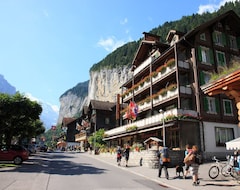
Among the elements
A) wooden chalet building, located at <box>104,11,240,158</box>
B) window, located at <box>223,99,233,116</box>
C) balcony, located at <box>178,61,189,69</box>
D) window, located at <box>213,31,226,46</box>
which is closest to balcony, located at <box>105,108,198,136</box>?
wooden chalet building, located at <box>104,11,240,158</box>

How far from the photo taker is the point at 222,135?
27781mm

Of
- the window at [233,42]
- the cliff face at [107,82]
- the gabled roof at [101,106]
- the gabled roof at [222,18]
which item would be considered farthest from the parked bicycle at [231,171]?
the cliff face at [107,82]

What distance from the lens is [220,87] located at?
8.30 m

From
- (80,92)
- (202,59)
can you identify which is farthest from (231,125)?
(80,92)

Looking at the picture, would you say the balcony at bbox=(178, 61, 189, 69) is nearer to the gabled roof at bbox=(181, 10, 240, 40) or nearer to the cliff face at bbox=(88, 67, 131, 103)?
the gabled roof at bbox=(181, 10, 240, 40)

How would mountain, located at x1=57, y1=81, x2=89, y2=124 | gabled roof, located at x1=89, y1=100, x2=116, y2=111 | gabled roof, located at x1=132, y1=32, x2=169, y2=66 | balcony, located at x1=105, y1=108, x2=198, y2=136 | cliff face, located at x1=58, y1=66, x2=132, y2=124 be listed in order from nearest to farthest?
balcony, located at x1=105, y1=108, x2=198, y2=136, gabled roof, located at x1=132, y1=32, x2=169, y2=66, gabled roof, located at x1=89, y1=100, x2=116, y2=111, cliff face, located at x1=58, y1=66, x2=132, y2=124, mountain, located at x1=57, y1=81, x2=89, y2=124

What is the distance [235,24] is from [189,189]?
95.2 feet

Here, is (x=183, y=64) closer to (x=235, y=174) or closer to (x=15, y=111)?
(x=235, y=174)

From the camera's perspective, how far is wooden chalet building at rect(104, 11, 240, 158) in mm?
26203

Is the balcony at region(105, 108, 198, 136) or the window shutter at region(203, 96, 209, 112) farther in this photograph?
the window shutter at region(203, 96, 209, 112)

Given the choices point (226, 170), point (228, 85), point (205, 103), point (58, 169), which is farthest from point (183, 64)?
point (228, 85)

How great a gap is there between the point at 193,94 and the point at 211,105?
2.36 metres

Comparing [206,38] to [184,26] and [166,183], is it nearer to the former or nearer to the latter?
[166,183]

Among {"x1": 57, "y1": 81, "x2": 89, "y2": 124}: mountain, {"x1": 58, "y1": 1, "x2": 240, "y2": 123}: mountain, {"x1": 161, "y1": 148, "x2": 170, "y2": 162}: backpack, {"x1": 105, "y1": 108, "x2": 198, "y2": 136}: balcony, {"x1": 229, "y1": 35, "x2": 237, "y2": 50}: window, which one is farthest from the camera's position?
{"x1": 57, "y1": 81, "x2": 89, "y2": 124}: mountain
